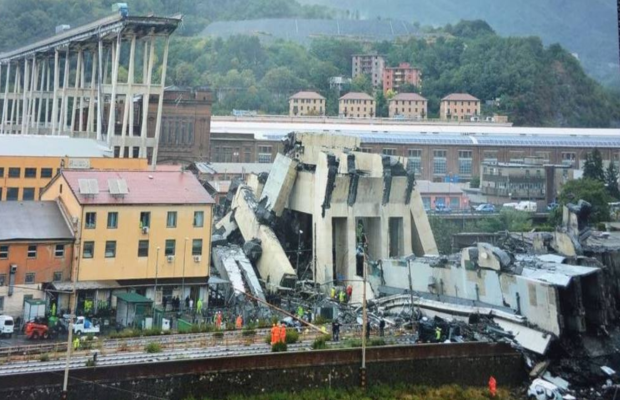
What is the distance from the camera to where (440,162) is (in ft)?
223

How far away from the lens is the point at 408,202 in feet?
114

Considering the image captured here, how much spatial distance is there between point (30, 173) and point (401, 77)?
87119 mm

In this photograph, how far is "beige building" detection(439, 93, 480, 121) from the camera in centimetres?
9875

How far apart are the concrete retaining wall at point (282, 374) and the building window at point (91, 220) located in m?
8.56

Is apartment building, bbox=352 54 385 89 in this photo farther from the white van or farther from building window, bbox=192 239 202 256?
the white van

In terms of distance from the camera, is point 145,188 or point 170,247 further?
point 145,188

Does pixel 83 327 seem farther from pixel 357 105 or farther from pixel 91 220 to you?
pixel 357 105

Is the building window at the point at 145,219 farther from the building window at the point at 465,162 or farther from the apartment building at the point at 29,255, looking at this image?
the building window at the point at 465,162

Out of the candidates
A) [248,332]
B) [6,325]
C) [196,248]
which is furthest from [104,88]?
[248,332]

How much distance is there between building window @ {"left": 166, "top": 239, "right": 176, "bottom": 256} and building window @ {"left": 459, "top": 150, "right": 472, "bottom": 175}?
1785 inches

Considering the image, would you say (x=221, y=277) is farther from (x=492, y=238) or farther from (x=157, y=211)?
(x=492, y=238)

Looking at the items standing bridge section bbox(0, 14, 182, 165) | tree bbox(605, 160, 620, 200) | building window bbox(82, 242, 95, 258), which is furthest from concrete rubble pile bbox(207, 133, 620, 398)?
tree bbox(605, 160, 620, 200)

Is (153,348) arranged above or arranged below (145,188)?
below

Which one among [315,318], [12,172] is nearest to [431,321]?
[315,318]
